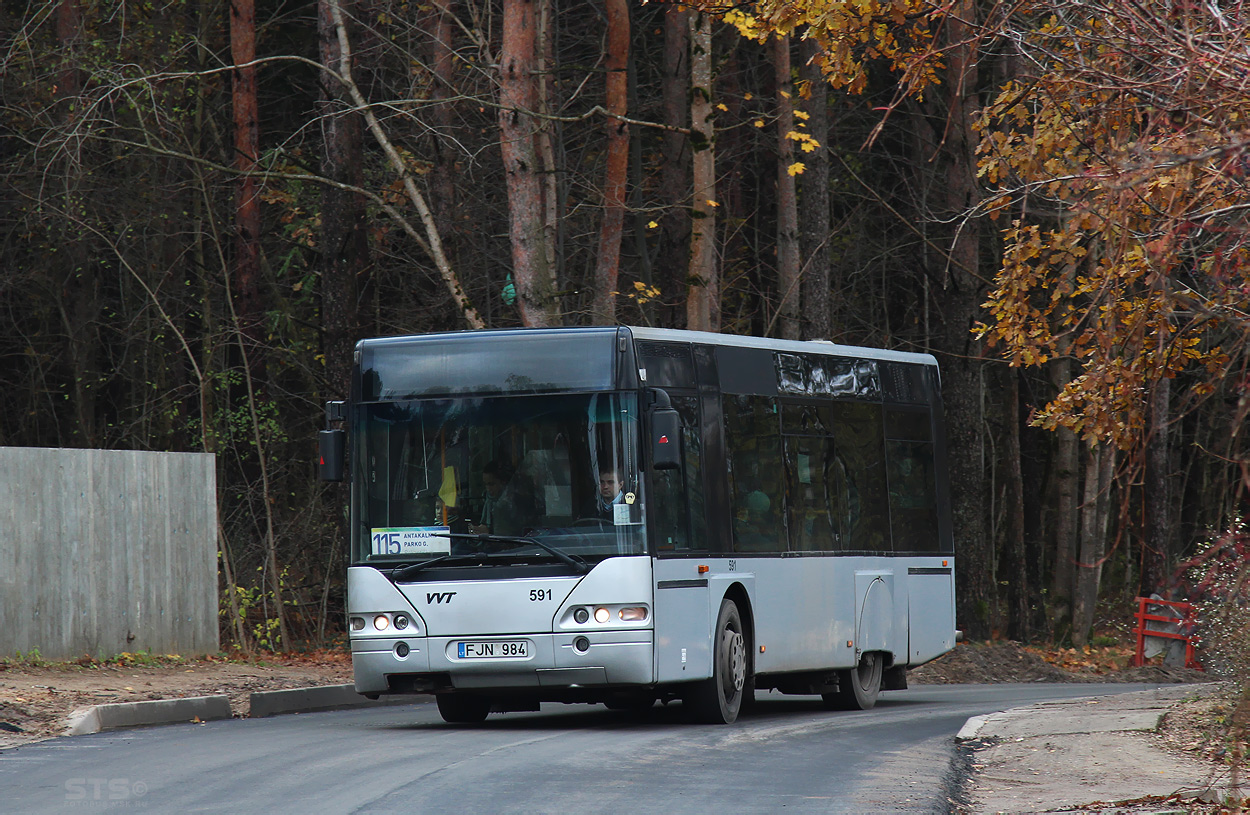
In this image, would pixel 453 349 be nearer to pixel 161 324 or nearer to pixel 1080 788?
pixel 1080 788

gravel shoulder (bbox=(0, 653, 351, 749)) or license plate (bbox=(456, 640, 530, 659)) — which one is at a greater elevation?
license plate (bbox=(456, 640, 530, 659))

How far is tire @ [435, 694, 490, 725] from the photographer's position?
14156mm

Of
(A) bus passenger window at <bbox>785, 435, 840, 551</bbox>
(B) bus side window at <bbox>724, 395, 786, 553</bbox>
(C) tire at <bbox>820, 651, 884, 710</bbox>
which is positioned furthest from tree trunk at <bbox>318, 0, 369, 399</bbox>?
(B) bus side window at <bbox>724, 395, 786, 553</bbox>

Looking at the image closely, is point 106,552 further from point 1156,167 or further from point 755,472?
point 1156,167

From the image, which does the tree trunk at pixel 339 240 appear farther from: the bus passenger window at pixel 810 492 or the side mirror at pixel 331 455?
the side mirror at pixel 331 455

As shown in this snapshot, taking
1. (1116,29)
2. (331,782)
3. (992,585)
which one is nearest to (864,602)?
(331,782)

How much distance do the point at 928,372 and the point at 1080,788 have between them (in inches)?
328

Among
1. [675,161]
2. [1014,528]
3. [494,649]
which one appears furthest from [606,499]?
[1014,528]

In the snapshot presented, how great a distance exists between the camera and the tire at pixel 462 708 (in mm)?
14156

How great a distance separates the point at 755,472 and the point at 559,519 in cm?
237

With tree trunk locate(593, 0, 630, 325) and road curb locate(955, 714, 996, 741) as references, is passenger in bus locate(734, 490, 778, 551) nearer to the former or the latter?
road curb locate(955, 714, 996, 741)

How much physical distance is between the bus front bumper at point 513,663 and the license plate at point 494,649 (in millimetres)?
10

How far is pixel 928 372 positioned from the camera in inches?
695

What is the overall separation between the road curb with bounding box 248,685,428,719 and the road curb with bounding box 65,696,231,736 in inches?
12.7
